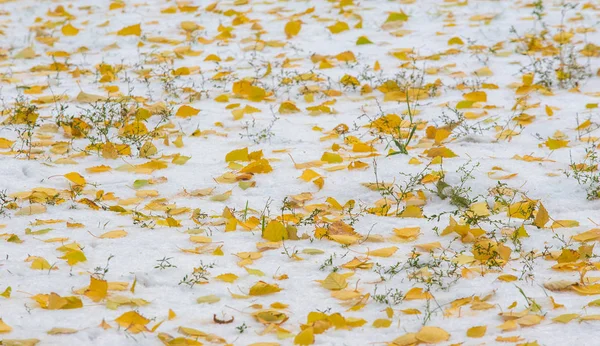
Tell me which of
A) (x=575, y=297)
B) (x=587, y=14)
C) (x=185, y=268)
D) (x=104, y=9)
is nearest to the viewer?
(x=575, y=297)

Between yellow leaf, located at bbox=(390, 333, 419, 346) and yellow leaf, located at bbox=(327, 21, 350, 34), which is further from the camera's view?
yellow leaf, located at bbox=(327, 21, 350, 34)

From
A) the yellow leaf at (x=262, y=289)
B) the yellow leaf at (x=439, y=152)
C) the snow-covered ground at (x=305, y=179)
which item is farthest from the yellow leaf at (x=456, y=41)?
the yellow leaf at (x=262, y=289)

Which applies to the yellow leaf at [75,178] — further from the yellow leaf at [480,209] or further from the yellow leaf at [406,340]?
the yellow leaf at [406,340]

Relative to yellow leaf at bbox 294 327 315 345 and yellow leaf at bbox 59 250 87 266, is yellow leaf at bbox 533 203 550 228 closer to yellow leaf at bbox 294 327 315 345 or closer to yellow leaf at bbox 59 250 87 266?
yellow leaf at bbox 294 327 315 345

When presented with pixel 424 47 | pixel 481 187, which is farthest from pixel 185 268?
pixel 424 47

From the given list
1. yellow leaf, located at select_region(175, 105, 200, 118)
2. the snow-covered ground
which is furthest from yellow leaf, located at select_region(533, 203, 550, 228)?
yellow leaf, located at select_region(175, 105, 200, 118)

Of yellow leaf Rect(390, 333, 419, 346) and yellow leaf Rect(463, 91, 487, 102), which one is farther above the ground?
yellow leaf Rect(390, 333, 419, 346)

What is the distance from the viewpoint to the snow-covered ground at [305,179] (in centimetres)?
272

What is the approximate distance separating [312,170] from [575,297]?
159 cm

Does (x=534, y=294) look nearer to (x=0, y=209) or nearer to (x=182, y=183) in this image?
(x=182, y=183)

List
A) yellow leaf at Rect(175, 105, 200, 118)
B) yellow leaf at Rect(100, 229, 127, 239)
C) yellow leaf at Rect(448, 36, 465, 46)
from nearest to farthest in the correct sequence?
1. yellow leaf at Rect(100, 229, 127, 239)
2. yellow leaf at Rect(175, 105, 200, 118)
3. yellow leaf at Rect(448, 36, 465, 46)

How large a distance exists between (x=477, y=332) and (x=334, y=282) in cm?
59

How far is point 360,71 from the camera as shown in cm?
572

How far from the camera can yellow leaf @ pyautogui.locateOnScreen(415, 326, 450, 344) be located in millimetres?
2521
